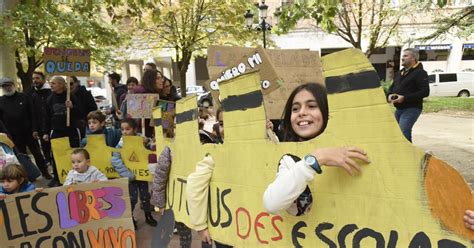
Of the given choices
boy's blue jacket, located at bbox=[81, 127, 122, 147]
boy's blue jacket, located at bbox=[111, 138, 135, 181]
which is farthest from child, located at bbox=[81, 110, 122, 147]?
boy's blue jacket, located at bbox=[111, 138, 135, 181]

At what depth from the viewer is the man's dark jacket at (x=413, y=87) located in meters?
5.25

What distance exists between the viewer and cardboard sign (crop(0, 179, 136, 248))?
2688 mm

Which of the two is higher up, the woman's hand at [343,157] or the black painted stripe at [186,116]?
the black painted stripe at [186,116]

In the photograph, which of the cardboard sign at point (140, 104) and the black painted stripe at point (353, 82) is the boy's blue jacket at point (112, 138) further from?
the black painted stripe at point (353, 82)

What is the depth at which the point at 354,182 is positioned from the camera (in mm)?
1482

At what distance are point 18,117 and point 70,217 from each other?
139 inches

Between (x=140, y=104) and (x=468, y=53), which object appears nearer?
(x=140, y=104)

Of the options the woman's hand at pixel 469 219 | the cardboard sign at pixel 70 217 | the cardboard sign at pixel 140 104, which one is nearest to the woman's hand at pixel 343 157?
the woman's hand at pixel 469 219

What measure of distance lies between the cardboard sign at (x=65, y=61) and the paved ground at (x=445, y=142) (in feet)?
6.04

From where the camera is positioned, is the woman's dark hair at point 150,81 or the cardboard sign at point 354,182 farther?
the woman's dark hair at point 150,81

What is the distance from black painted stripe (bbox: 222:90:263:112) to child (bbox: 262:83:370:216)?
0.57 ft

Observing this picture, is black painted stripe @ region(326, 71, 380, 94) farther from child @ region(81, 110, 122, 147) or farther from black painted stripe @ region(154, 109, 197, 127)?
child @ region(81, 110, 122, 147)

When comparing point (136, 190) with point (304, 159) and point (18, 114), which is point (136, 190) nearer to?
point (18, 114)

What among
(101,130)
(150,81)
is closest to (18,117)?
(101,130)
